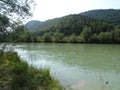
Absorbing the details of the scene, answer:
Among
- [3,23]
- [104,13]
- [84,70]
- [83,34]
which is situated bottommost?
[84,70]

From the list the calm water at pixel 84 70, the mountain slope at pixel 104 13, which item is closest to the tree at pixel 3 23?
the calm water at pixel 84 70

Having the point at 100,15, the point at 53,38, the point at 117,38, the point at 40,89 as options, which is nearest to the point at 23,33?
the point at 40,89

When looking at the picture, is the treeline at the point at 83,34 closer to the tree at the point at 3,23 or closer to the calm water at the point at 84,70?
the calm water at the point at 84,70

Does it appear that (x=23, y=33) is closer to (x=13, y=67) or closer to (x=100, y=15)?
(x=13, y=67)

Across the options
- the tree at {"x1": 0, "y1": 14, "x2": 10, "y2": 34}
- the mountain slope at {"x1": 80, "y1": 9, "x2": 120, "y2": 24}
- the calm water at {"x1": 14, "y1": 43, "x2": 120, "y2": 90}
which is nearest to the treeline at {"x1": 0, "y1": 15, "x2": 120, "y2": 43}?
the calm water at {"x1": 14, "y1": 43, "x2": 120, "y2": 90}

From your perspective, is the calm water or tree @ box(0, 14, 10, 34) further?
the calm water

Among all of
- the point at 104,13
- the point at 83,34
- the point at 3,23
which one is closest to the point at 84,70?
the point at 3,23

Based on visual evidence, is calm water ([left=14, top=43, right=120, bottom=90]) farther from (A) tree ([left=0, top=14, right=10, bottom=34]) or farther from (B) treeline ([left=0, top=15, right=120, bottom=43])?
(B) treeline ([left=0, top=15, right=120, bottom=43])

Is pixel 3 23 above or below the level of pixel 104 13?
below

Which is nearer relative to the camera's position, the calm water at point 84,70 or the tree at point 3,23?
the tree at point 3,23

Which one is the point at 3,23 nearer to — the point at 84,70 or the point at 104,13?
the point at 84,70

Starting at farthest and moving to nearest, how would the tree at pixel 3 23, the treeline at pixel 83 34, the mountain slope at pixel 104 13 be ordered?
the mountain slope at pixel 104 13, the treeline at pixel 83 34, the tree at pixel 3 23

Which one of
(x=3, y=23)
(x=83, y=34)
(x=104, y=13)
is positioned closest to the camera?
(x=3, y=23)

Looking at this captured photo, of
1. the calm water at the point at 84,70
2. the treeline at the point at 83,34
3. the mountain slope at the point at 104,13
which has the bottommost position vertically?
the calm water at the point at 84,70
